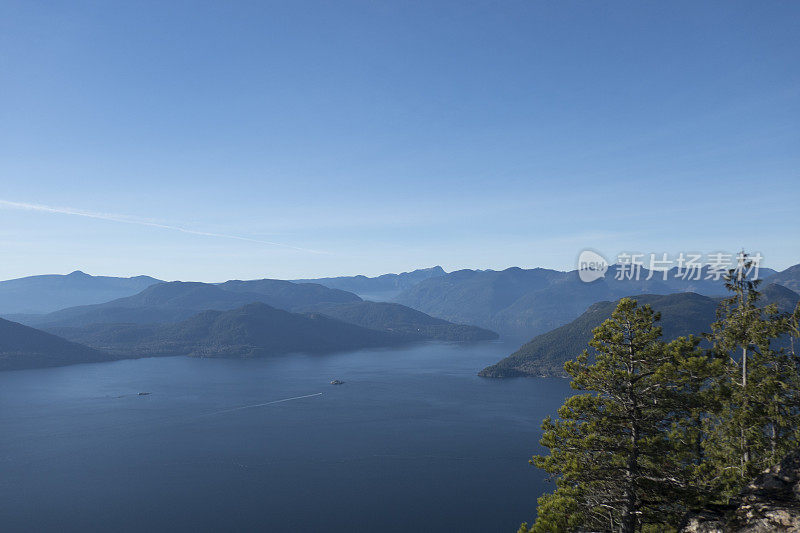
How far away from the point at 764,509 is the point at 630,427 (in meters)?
6.25

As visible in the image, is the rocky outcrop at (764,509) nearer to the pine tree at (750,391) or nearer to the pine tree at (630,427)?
the pine tree at (630,427)

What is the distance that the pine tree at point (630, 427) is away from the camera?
66.9 feet

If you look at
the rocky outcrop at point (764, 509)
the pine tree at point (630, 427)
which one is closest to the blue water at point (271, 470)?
the pine tree at point (630, 427)

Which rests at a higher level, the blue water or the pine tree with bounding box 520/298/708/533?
the pine tree with bounding box 520/298/708/533

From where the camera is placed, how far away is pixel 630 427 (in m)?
21.2

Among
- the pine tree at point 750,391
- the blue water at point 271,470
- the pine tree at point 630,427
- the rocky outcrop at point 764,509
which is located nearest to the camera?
the rocky outcrop at point 764,509

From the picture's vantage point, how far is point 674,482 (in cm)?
2005

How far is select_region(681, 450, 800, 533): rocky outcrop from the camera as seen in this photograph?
573 inches

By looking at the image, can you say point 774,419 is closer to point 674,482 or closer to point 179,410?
point 674,482

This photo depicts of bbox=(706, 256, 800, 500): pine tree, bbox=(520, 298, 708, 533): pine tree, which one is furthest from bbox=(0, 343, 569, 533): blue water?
bbox=(520, 298, 708, 533): pine tree

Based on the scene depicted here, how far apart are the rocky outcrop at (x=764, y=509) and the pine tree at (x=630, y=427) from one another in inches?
A: 119

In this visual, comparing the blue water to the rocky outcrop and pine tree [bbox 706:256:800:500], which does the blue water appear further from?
the rocky outcrop

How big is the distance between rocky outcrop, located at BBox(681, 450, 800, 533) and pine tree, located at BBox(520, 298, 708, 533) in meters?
3.02

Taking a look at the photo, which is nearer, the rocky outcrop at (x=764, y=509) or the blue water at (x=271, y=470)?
the rocky outcrop at (x=764, y=509)
